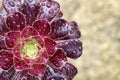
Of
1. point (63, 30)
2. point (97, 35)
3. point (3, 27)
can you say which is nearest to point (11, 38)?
point (3, 27)

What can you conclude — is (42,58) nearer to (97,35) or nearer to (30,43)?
(30,43)

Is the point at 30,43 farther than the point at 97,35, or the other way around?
the point at 97,35

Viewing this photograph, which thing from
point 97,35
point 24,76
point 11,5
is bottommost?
point 24,76

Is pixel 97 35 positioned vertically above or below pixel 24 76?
above

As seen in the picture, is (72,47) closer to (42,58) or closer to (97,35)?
(42,58)

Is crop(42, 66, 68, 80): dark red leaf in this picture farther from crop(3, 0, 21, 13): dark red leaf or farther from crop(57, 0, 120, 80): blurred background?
crop(57, 0, 120, 80): blurred background

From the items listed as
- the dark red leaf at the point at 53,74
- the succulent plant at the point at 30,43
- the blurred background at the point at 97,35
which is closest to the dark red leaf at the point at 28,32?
the succulent plant at the point at 30,43

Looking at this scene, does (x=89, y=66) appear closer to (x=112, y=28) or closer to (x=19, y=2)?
(x=112, y=28)

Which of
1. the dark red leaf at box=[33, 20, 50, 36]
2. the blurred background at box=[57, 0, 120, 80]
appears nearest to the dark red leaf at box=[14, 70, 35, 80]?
the dark red leaf at box=[33, 20, 50, 36]
